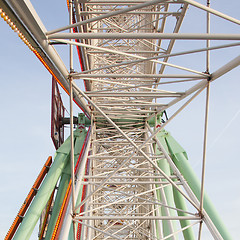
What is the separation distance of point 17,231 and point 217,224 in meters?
6.75

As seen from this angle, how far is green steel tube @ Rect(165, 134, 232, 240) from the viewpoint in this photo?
9.50 meters

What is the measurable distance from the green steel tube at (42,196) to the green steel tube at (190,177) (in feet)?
15.4

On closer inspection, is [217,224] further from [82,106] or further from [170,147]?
[82,106]

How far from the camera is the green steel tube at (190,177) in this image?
374 inches

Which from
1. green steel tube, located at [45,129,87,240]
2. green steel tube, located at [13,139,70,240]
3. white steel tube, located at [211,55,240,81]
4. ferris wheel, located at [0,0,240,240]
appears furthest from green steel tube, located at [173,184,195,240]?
white steel tube, located at [211,55,240,81]

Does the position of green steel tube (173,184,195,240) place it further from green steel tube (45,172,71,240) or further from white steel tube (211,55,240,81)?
white steel tube (211,55,240,81)

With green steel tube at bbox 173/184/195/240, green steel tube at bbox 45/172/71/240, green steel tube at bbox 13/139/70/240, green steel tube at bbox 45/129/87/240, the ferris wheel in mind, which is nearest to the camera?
the ferris wheel

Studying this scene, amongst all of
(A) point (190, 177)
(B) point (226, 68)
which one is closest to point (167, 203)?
(A) point (190, 177)

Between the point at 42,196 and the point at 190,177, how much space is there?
571 cm

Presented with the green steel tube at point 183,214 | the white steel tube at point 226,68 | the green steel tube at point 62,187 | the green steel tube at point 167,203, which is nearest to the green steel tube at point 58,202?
the green steel tube at point 62,187

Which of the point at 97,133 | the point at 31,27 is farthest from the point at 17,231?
the point at 31,27

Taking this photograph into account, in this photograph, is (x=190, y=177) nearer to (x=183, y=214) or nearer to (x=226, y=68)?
(x=183, y=214)

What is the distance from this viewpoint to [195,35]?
513 cm

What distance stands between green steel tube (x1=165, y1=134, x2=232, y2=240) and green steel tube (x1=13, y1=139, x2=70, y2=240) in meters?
4.69
